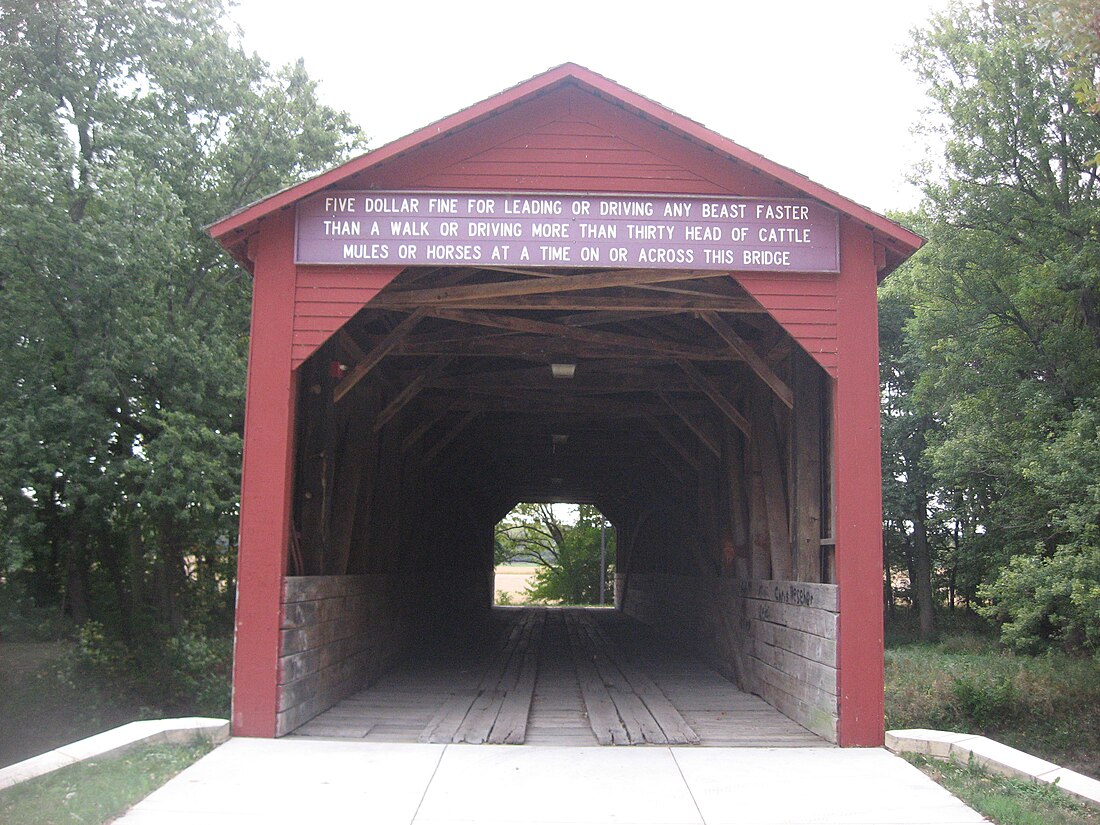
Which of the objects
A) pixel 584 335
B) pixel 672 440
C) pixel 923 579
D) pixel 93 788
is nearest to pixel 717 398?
pixel 584 335

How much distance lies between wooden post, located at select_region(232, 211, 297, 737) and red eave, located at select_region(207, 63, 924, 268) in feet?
0.81

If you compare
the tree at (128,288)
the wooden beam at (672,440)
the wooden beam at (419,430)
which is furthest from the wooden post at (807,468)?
the tree at (128,288)

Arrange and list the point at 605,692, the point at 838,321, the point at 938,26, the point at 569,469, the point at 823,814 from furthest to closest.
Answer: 1. the point at 569,469
2. the point at 938,26
3. the point at 605,692
4. the point at 838,321
5. the point at 823,814

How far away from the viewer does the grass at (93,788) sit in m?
5.27

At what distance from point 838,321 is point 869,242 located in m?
0.65

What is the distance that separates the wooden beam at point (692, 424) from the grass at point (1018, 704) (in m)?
3.45

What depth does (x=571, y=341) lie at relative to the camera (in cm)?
1079

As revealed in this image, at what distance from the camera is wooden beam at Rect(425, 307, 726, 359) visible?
9.95 metres

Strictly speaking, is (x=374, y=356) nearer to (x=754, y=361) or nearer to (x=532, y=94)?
(x=532, y=94)

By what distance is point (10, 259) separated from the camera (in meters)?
12.5

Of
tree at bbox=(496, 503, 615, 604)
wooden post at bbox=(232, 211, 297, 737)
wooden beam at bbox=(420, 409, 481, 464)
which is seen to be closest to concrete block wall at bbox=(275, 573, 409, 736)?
wooden post at bbox=(232, 211, 297, 737)

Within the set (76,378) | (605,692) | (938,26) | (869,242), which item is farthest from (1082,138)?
(76,378)

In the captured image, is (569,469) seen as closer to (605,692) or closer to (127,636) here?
(127,636)

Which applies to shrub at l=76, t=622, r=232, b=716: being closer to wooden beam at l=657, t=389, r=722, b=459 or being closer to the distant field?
wooden beam at l=657, t=389, r=722, b=459
